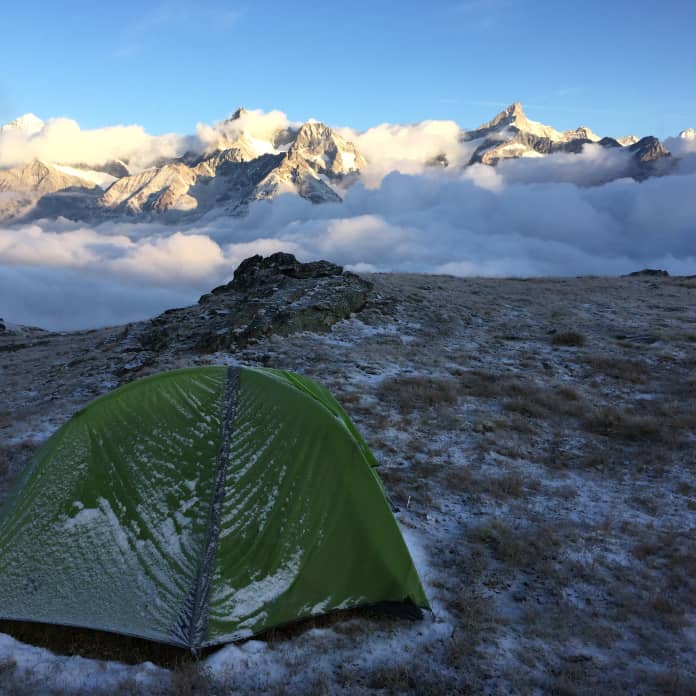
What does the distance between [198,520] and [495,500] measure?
5754 millimetres

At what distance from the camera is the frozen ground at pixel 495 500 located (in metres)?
5.27

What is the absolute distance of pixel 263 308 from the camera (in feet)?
68.5

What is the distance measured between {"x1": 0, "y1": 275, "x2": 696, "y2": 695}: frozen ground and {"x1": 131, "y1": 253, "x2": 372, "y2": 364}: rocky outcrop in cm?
83

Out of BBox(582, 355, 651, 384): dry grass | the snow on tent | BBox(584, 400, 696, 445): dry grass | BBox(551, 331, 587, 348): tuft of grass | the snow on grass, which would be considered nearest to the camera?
the snow on grass

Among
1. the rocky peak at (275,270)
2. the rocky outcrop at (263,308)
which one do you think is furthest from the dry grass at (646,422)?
the rocky peak at (275,270)

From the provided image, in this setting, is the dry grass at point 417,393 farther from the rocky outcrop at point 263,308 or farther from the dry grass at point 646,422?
the rocky outcrop at point 263,308

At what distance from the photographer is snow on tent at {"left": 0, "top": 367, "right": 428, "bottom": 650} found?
5.54 metres

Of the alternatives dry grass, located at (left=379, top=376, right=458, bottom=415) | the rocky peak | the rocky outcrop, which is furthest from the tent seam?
the rocky peak

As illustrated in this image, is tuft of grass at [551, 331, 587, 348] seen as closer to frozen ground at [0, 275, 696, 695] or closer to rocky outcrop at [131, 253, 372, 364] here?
frozen ground at [0, 275, 696, 695]

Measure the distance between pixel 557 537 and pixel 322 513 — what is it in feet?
14.2

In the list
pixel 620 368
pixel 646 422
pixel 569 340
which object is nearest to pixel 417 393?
pixel 646 422

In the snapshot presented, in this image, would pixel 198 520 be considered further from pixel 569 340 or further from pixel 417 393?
pixel 569 340

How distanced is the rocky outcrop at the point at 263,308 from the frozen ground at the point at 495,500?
0.83 metres

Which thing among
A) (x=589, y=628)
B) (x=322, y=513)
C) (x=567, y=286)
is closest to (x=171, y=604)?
(x=322, y=513)
